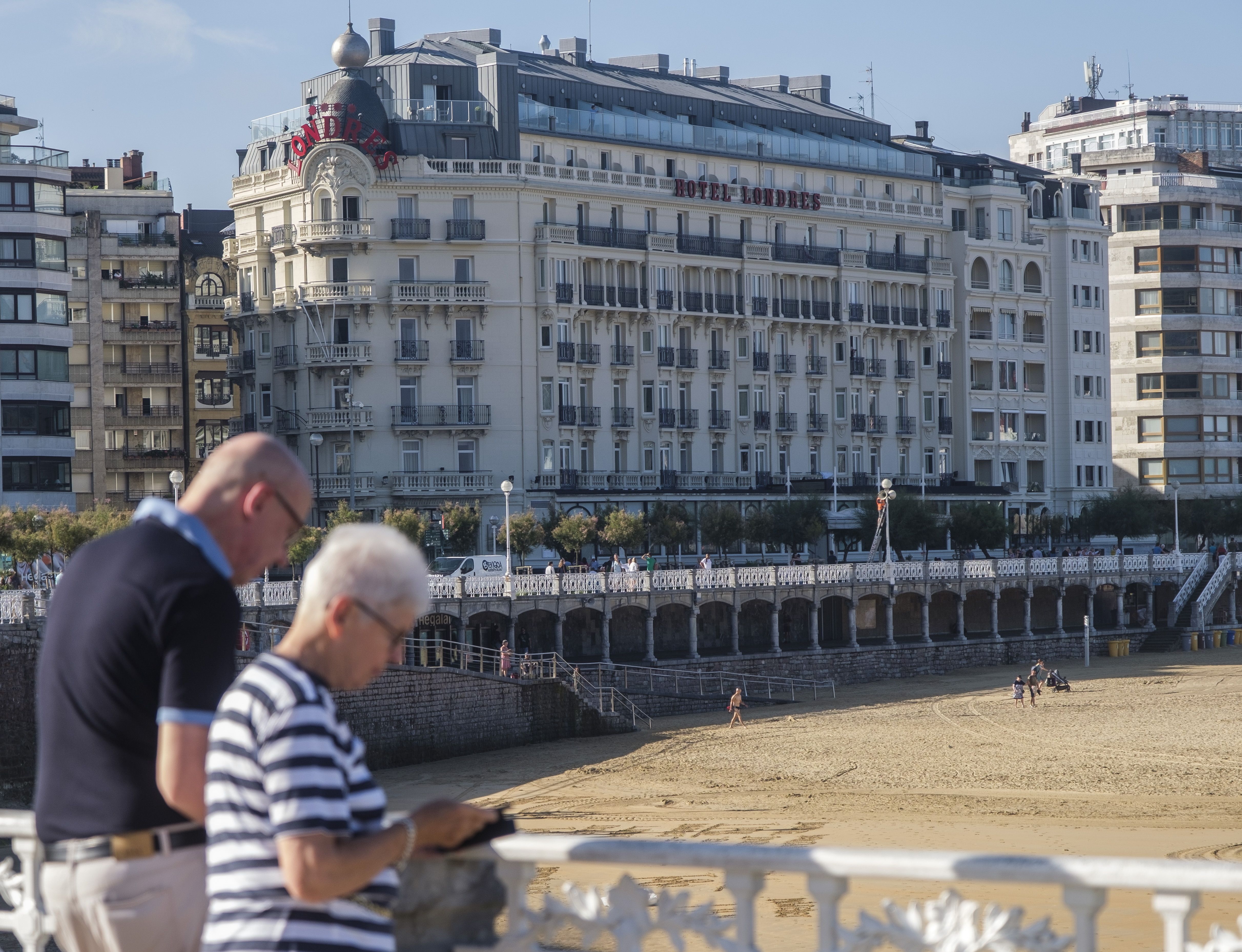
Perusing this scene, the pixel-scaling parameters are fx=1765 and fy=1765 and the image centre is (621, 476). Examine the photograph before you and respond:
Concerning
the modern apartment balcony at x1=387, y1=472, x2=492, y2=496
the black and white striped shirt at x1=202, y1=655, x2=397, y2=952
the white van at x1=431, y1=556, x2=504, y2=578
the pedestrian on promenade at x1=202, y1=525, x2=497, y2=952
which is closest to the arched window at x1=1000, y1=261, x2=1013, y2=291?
the modern apartment balcony at x1=387, y1=472, x2=492, y2=496

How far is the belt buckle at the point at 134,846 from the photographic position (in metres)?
5.23

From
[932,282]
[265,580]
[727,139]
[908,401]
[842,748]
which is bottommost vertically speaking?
[842,748]

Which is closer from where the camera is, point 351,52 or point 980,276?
point 351,52

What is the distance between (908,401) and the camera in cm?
8912

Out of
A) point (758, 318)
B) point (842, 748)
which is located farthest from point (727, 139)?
point (842, 748)

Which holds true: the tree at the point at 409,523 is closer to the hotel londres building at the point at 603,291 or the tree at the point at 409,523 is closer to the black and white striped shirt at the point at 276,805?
the hotel londres building at the point at 603,291

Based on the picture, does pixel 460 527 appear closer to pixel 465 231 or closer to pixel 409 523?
pixel 409 523

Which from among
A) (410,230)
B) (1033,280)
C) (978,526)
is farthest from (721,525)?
(1033,280)

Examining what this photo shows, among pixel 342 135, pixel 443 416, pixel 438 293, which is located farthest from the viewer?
pixel 438 293

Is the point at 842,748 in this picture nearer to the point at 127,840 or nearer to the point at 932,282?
the point at 127,840

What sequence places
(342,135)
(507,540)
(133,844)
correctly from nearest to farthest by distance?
1. (133,844)
2. (507,540)
3. (342,135)

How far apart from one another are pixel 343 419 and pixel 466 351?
5996 millimetres

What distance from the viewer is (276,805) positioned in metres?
4.70

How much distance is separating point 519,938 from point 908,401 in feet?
278
